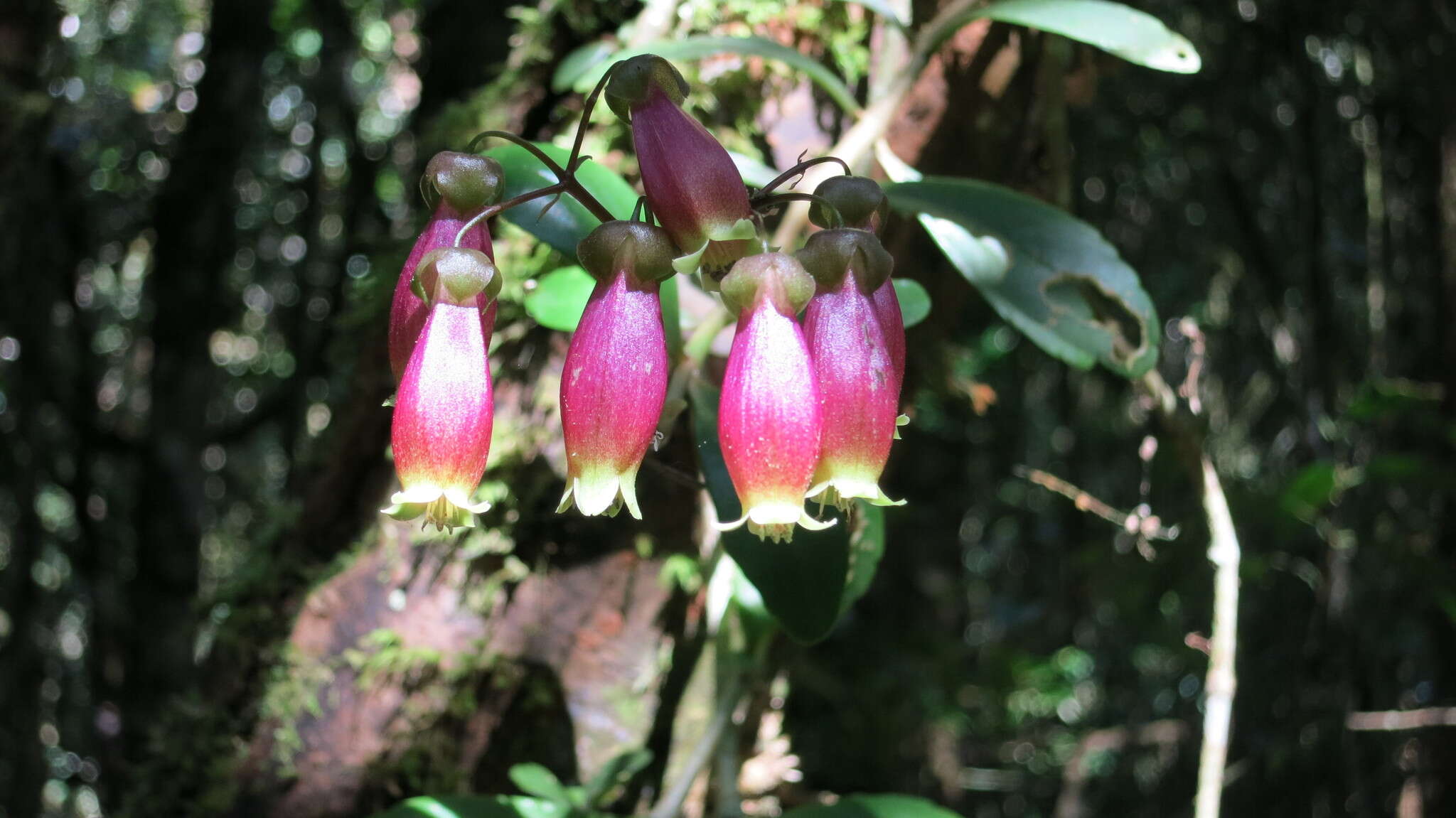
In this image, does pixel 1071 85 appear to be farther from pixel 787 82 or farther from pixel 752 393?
pixel 752 393

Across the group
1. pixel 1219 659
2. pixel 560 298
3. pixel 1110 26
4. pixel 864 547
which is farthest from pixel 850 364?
pixel 1219 659

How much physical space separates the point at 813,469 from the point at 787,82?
0.96m

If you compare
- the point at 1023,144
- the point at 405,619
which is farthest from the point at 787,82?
the point at 405,619

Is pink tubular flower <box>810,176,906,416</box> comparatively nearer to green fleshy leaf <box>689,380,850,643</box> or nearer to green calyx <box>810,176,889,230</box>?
green calyx <box>810,176,889,230</box>

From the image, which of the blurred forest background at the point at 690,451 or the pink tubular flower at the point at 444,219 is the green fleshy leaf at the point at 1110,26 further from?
the pink tubular flower at the point at 444,219

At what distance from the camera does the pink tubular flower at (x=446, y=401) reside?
0.69 meters

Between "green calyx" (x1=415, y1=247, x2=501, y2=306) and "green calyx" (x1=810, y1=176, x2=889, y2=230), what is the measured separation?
0.24m

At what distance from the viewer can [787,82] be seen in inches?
58.7

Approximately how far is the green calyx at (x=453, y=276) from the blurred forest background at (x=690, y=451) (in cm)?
36

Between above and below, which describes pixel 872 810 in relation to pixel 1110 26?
below

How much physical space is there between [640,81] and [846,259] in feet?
0.63

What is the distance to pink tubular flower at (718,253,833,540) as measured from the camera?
0.66m

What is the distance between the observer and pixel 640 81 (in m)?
0.73

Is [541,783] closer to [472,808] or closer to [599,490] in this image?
[472,808]
